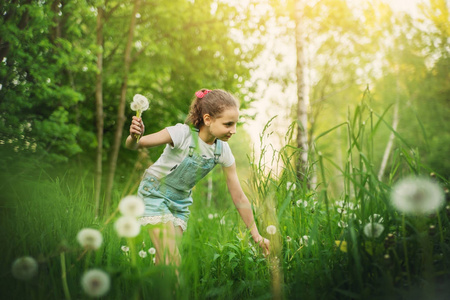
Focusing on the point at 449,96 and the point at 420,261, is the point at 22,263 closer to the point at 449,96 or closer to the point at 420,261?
the point at 420,261

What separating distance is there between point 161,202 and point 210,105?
0.90 metres

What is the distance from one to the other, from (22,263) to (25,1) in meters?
4.42

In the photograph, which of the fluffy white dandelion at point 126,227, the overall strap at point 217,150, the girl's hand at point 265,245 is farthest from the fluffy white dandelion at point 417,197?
the overall strap at point 217,150

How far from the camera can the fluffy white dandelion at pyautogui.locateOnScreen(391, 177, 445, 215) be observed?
1.32 metres

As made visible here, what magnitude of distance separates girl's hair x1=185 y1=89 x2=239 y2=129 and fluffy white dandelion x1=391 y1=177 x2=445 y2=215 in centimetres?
160

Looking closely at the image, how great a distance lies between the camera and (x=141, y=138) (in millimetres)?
2457

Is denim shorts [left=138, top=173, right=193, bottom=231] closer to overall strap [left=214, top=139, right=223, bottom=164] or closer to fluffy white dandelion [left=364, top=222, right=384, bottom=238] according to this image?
overall strap [left=214, top=139, right=223, bottom=164]

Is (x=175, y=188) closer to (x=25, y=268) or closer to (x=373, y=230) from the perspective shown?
(x=25, y=268)

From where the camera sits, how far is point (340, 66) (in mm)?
14547

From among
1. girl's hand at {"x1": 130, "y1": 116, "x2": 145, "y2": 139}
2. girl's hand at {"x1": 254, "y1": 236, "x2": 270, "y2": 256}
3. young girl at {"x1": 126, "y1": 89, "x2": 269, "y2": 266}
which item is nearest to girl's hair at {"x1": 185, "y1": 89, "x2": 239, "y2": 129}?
young girl at {"x1": 126, "y1": 89, "x2": 269, "y2": 266}

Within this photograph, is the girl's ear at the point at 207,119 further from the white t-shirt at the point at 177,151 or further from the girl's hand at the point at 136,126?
the girl's hand at the point at 136,126

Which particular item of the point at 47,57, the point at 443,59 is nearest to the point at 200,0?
the point at 47,57

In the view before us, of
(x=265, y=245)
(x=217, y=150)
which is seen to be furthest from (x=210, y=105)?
(x=265, y=245)

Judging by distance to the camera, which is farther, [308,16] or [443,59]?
[443,59]
